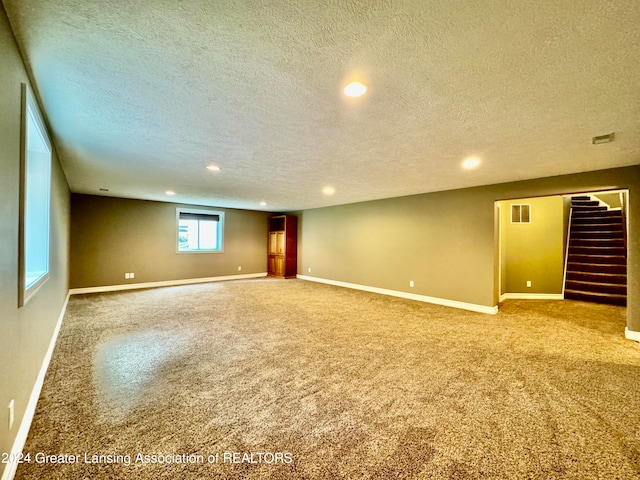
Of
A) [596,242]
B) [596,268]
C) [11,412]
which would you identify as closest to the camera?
[11,412]

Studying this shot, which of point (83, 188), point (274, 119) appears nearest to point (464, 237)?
point (274, 119)

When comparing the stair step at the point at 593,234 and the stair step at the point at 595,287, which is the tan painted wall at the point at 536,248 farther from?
the stair step at the point at 593,234

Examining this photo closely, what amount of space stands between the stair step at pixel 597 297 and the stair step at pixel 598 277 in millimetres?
477

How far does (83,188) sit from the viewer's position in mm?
5223

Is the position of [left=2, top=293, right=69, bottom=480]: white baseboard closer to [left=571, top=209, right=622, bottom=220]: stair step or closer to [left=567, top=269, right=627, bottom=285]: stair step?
[left=567, top=269, right=627, bottom=285]: stair step

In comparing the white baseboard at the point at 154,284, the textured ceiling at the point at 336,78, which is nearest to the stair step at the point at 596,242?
the textured ceiling at the point at 336,78

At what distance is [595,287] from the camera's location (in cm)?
568

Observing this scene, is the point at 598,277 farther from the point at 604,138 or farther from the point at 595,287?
the point at 604,138

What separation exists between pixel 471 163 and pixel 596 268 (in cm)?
540

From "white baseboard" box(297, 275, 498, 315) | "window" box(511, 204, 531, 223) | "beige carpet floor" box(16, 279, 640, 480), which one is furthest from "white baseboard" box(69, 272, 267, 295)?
"window" box(511, 204, 531, 223)

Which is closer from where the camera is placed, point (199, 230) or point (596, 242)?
point (596, 242)

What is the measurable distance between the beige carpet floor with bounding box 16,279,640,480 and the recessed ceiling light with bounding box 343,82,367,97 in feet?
7.54

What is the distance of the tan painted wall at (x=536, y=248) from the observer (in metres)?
5.74

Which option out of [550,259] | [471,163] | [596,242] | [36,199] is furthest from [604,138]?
[596,242]
